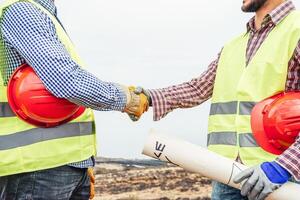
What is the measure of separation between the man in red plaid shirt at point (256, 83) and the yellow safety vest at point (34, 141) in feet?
3.32

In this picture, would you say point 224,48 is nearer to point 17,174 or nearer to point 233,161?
point 233,161

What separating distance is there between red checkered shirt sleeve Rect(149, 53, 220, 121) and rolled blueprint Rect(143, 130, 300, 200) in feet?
1.36

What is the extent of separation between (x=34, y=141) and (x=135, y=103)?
88 centimetres

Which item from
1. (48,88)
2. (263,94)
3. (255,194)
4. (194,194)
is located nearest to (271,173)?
(255,194)

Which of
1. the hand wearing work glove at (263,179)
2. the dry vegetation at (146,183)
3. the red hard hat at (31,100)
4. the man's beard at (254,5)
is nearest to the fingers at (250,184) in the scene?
the hand wearing work glove at (263,179)

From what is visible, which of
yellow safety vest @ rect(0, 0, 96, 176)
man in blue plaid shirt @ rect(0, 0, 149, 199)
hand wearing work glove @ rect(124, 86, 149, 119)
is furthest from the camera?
hand wearing work glove @ rect(124, 86, 149, 119)

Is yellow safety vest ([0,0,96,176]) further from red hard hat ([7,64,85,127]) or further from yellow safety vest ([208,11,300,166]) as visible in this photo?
yellow safety vest ([208,11,300,166])

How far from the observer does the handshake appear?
3998 millimetres

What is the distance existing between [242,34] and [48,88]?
165 centimetres

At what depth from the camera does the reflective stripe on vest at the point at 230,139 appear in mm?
3871

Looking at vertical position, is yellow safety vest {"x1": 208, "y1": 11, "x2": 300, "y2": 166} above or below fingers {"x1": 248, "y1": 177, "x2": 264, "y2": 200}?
above

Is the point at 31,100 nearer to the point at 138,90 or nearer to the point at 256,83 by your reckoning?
the point at 138,90

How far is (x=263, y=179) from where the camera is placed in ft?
11.3

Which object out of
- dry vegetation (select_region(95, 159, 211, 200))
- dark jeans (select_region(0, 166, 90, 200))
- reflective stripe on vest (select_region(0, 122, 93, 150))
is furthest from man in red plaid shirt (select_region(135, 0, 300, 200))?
dry vegetation (select_region(95, 159, 211, 200))
